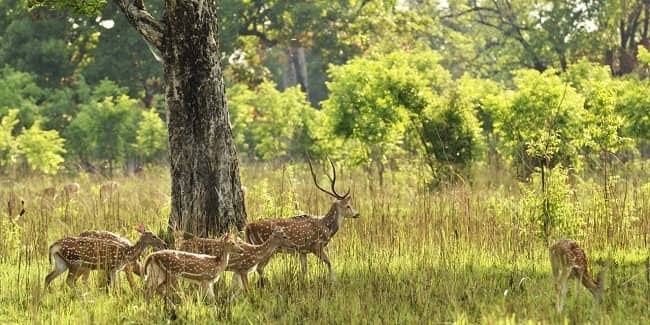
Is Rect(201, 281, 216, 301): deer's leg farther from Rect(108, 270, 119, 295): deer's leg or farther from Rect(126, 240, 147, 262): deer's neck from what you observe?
Rect(108, 270, 119, 295): deer's leg

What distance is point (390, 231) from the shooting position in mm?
9344

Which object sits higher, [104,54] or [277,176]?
[104,54]

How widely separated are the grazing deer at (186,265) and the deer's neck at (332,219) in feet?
5.19

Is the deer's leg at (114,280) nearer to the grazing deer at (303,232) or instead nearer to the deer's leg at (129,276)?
the deer's leg at (129,276)

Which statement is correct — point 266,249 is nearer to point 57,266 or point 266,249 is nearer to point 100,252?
point 100,252

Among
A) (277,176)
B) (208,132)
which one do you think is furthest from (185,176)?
(277,176)

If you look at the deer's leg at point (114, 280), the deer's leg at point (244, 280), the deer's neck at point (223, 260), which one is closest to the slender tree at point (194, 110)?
the deer's leg at point (114, 280)

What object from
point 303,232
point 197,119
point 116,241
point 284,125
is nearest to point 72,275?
point 116,241

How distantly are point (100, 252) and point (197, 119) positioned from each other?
2.84 m

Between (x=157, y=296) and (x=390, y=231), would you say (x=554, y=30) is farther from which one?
(x=157, y=296)

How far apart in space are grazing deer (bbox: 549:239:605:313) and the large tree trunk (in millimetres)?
4360

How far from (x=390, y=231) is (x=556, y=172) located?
6.57 ft

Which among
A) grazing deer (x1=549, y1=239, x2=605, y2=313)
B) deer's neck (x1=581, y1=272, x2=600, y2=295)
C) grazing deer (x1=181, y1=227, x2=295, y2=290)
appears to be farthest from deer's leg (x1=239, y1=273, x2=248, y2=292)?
deer's neck (x1=581, y1=272, x2=600, y2=295)

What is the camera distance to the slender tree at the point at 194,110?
31.3 ft
